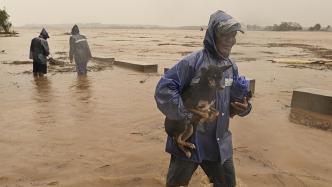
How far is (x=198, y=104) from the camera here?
2.62 m

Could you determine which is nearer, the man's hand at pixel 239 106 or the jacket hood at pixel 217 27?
the jacket hood at pixel 217 27

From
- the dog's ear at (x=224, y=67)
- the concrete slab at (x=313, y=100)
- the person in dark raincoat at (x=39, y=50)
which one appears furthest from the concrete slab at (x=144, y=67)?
the dog's ear at (x=224, y=67)

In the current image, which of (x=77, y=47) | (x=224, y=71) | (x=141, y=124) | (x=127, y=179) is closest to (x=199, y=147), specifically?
(x=224, y=71)

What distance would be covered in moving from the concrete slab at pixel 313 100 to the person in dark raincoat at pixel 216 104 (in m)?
5.17

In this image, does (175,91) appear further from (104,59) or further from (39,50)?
(104,59)

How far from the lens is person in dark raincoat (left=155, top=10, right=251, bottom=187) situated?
257cm

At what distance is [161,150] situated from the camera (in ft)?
17.6

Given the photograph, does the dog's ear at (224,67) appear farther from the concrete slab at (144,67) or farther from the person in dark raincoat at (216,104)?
the concrete slab at (144,67)

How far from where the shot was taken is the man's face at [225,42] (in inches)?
104

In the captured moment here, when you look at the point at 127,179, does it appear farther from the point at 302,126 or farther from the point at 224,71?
the point at 302,126

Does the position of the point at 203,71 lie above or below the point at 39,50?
above

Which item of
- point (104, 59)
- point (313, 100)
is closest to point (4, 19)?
point (104, 59)

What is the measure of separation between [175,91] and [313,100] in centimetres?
588

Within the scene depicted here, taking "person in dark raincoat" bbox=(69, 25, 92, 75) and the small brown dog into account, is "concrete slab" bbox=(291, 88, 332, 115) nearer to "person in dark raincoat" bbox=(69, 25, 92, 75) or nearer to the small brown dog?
the small brown dog
